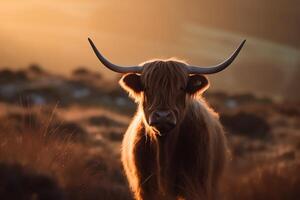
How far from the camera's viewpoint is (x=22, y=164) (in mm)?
6676

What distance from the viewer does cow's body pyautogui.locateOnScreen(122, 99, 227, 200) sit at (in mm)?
7391

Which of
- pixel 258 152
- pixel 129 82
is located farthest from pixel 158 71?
pixel 258 152

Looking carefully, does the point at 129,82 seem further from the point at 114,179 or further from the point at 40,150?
the point at 114,179

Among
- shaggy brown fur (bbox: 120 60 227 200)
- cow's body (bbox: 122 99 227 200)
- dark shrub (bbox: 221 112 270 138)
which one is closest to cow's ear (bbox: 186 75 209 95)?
shaggy brown fur (bbox: 120 60 227 200)

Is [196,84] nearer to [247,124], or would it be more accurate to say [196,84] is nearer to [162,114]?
[162,114]

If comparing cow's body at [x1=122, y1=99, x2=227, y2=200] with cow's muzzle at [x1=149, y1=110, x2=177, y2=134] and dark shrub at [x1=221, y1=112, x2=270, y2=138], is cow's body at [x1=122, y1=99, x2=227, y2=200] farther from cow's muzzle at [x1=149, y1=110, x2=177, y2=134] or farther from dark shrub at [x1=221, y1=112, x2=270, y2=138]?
dark shrub at [x1=221, y1=112, x2=270, y2=138]

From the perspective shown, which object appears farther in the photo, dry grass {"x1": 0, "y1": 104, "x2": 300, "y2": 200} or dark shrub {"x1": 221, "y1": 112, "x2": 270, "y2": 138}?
dark shrub {"x1": 221, "y1": 112, "x2": 270, "y2": 138}

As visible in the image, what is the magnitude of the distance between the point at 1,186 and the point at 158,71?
2005 millimetres

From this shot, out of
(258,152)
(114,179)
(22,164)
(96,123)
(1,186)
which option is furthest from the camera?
(96,123)

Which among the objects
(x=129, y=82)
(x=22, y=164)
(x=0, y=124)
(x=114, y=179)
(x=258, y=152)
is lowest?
(x=258, y=152)

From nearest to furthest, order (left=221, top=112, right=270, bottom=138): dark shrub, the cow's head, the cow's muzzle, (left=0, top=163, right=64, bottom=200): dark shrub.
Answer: (left=0, top=163, right=64, bottom=200): dark shrub
the cow's muzzle
the cow's head
(left=221, top=112, right=270, bottom=138): dark shrub

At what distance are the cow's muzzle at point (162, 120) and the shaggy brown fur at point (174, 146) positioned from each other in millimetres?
385

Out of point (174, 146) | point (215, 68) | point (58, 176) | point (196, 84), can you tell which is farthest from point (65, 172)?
Answer: point (215, 68)

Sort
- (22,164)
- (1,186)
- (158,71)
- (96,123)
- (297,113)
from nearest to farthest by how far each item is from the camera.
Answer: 1. (1,186)
2. (22,164)
3. (158,71)
4. (96,123)
5. (297,113)
